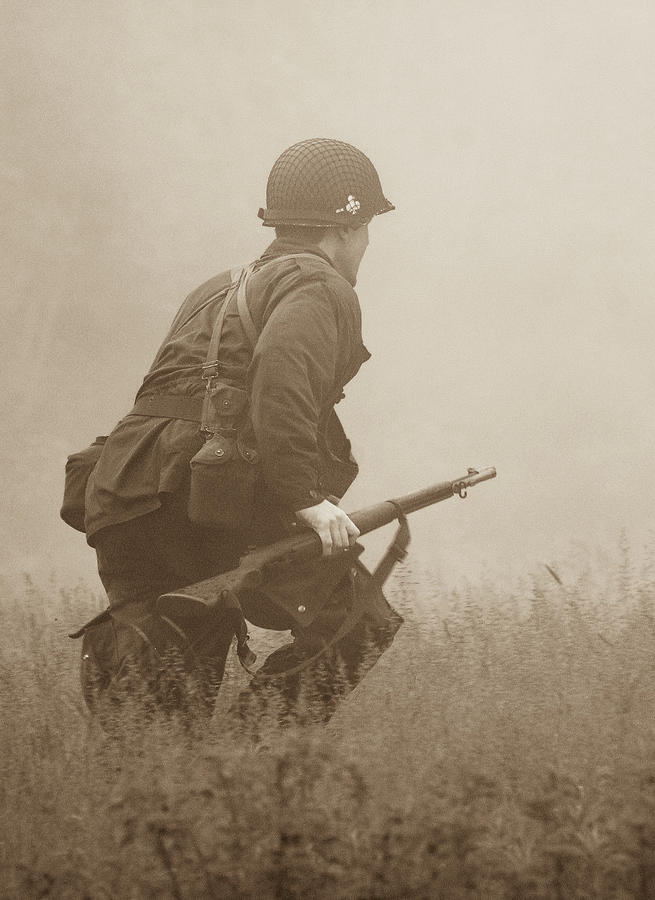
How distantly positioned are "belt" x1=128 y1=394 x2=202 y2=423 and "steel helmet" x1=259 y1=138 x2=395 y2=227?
0.62 m

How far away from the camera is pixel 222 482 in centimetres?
Result: 306

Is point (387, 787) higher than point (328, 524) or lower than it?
lower

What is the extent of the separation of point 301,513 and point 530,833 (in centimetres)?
110

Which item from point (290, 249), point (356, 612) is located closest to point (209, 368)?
point (290, 249)

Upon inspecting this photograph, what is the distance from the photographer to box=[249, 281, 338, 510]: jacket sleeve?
302 cm

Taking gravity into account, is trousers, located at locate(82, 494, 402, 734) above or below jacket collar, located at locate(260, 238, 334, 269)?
below

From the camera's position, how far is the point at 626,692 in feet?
10.0

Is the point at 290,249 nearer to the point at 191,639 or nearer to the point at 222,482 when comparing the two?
the point at 222,482

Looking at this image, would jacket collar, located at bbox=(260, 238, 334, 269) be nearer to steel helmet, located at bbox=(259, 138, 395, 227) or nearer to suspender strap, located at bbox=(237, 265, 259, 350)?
steel helmet, located at bbox=(259, 138, 395, 227)

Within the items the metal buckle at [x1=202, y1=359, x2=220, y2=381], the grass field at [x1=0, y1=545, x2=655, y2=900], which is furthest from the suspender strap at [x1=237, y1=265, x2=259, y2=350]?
the grass field at [x1=0, y1=545, x2=655, y2=900]

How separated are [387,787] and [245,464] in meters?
0.96

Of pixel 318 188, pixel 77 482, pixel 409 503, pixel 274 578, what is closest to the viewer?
pixel 274 578

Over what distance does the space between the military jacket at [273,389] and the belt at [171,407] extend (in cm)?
1

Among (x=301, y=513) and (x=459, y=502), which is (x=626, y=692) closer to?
(x=301, y=513)
